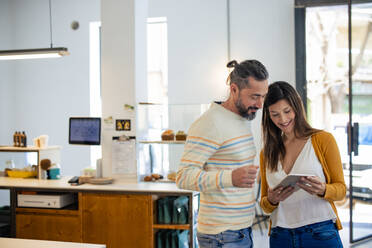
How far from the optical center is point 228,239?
64.0 inches

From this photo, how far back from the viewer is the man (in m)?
1.61

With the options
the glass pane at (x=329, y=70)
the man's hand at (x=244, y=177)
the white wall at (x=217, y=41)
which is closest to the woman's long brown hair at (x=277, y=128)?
the man's hand at (x=244, y=177)

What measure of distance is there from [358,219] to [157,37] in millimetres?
3738

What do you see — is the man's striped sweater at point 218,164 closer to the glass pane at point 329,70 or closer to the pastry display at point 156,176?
the pastry display at point 156,176

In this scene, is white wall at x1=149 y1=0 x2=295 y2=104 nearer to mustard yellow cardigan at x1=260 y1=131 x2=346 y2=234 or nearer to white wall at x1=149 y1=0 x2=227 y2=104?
white wall at x1=149 y1=0 x2=227 y2=104

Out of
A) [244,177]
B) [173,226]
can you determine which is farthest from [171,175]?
[244,177]

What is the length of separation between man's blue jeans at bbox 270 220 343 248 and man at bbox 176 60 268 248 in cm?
20

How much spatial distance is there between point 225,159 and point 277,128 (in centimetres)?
42

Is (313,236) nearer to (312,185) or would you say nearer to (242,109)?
(312,185)

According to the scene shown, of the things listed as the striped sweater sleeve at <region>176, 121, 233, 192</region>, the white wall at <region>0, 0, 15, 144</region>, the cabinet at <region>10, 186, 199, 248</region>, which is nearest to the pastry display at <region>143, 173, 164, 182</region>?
the cabinet at <region>10, 186, 199, 248</region>

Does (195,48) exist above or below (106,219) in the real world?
above

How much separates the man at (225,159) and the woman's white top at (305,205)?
206 millimetres

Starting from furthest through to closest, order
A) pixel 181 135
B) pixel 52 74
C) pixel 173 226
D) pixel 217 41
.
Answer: pixel 52 74 → pixel 217 41 → pixel 181 135 → pixel 173 226

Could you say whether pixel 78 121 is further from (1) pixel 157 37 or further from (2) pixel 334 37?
(2) pixel 334 37
